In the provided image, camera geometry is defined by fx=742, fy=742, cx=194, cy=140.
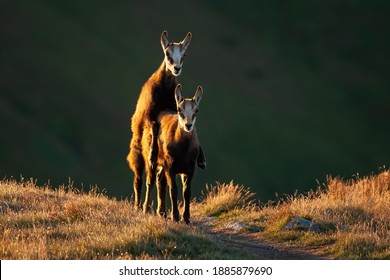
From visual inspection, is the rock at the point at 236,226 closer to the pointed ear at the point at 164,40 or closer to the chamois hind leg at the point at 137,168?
the chamois hind leg at the point at 137,168

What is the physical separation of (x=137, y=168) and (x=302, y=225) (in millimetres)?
4697

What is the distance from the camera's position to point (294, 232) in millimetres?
16094

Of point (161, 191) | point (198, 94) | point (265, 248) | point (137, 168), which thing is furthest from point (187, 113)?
point (137, 168)

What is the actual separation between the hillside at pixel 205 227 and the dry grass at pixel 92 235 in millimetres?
18

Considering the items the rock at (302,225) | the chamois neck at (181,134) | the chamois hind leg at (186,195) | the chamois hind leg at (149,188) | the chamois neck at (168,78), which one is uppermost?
the chamois neck at (168,78)

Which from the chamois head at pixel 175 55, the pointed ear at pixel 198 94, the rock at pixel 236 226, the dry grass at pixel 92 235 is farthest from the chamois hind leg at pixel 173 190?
the chamois head at pixel 175 55

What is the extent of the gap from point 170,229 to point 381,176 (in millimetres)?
9565

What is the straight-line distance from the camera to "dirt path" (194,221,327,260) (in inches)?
568

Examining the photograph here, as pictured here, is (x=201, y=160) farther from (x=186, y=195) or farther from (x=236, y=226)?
(x=236, y=226)

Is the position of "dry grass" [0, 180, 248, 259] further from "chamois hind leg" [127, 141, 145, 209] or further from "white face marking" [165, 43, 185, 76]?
"white face marking" [165, 43, 185, 76]

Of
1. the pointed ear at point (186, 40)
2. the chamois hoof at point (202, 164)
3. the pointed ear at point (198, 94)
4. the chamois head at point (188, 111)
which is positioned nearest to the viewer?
the chamois head at point (188, 111)

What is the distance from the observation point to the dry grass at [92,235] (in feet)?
41.2

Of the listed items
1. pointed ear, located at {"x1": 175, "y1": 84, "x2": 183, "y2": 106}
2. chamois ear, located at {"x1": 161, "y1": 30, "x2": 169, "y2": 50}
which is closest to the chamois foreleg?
pointed ear, located at {"x1": 175, "y1": 84, "x2": 183, "y2": 106}
